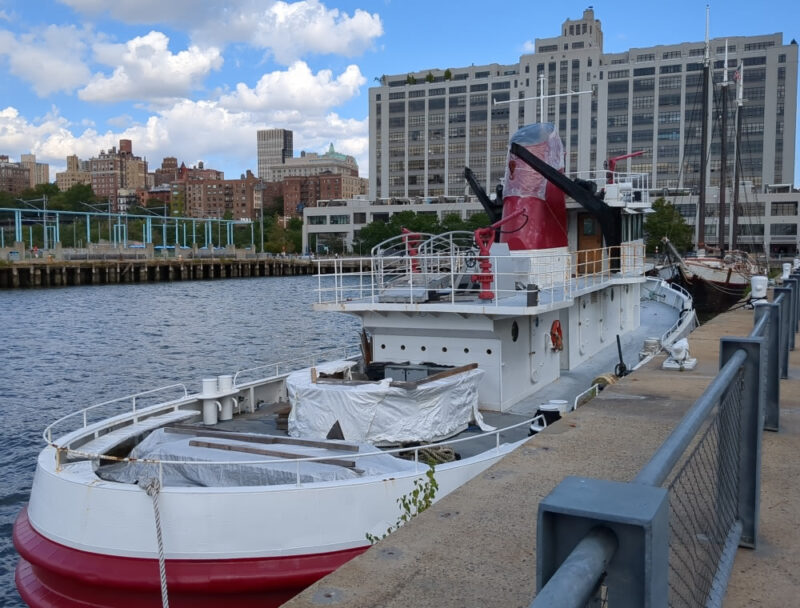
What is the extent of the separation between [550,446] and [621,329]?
16836 millimetres

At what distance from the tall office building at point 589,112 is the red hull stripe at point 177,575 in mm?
108953

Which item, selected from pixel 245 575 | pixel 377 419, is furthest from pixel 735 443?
pixel 377 419

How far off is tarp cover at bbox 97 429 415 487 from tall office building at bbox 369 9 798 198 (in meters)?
108

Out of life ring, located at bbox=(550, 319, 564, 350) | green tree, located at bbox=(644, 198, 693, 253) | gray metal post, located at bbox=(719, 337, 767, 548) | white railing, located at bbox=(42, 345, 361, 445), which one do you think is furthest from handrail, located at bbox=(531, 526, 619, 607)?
green tree, located at bbox=(644, 198, 693, 253)

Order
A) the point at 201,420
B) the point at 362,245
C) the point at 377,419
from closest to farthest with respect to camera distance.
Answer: the point at 377,419
the point at 201,420
the point at 362,245

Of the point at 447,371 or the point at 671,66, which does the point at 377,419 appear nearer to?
the point at 447,371

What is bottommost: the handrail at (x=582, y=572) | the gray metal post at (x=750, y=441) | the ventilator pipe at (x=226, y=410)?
the ventilator pipe at (x=226, y=410)

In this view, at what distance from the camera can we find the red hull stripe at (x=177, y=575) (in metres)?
9.12

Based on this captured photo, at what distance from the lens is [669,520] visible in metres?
2.72

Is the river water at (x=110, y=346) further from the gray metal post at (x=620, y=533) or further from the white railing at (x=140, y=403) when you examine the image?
the gray metal post at (x=620, y=533)

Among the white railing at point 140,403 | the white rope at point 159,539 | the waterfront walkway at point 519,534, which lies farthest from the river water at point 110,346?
the waterfront walkway at point 519,534

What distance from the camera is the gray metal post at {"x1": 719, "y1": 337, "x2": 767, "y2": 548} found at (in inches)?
180

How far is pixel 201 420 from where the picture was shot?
540 inches

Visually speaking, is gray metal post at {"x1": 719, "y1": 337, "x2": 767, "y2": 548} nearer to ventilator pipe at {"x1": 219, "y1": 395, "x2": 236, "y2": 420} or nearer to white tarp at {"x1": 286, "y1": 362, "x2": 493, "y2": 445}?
white tarp at {"x1": 286, "y1": 362, "x2": 493, "y2": 445}
